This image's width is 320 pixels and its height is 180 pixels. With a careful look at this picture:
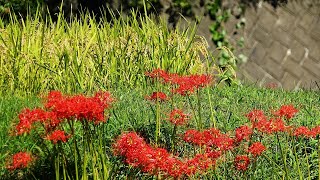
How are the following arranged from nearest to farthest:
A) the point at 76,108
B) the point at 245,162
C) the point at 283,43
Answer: the point at 76,108 → the point at 245,162 → the point at 283,43

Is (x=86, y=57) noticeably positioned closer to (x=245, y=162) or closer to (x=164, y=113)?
(x=164, y=113)

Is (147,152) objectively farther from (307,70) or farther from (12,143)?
(307,70)

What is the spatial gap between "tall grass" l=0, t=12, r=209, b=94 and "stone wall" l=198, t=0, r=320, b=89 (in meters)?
1.94

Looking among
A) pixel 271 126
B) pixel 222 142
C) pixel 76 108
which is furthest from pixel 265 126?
pixel 76 108

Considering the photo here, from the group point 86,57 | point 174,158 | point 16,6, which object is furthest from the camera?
point 16,6

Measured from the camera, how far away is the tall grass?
5.74 metres

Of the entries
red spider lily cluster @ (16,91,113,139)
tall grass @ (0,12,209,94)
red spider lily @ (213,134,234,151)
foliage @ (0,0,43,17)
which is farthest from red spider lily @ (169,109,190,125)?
foliage @ (0,0,43,17)

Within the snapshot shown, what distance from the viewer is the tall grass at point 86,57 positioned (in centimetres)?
574

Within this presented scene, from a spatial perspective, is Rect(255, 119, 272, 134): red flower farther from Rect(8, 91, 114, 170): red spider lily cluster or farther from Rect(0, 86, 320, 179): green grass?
A: Rect(8, 91, 114, 170): red spider lily cluster

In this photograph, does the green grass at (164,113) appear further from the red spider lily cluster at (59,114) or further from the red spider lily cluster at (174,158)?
the red spider lily cluster at (59,114)

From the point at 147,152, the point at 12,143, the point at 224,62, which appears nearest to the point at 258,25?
the point at 224,62

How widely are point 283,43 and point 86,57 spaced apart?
363 centimetres

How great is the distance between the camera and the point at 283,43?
28.9 ft

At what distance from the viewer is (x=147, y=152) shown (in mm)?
2459
